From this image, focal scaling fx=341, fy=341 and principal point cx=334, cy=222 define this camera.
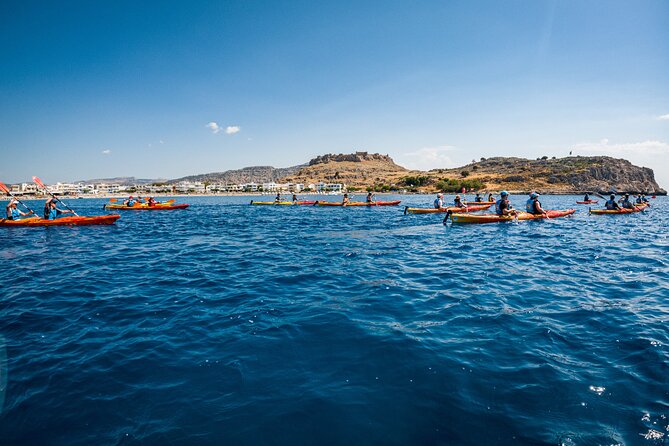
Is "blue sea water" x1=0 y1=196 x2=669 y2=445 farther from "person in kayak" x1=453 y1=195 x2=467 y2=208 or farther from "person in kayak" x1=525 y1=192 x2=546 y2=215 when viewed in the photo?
"person in kayak" x1=453 y1=195 x2=467 y2=208

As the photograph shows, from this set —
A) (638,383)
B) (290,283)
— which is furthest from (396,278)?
(638,383)

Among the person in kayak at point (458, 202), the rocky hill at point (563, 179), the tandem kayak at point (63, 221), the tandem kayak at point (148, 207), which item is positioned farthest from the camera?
the rocky hill at point (563, 179)

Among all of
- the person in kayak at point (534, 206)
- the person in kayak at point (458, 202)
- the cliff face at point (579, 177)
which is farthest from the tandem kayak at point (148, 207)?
the cliff face at point (579, 177)

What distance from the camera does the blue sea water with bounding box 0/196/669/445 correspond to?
4148 millimetres

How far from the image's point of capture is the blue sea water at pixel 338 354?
13.6 feet

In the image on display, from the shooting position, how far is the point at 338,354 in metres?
5.92

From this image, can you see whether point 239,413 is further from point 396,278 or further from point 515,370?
point 396,278

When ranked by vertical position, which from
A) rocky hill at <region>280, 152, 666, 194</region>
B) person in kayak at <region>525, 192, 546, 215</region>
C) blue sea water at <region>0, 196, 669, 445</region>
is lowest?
blue sea water at <region>0, 196, 669, 445</region>

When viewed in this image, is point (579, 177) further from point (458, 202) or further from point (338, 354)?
point (338, 354)

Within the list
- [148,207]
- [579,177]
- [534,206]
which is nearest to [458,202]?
[534,206]

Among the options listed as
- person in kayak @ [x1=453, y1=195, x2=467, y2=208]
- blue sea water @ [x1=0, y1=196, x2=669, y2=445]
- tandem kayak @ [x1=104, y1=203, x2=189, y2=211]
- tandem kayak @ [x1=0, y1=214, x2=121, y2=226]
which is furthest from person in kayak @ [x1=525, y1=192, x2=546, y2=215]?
tandem kayak @ [x1=104, y1=203, x2=189, y2=211]

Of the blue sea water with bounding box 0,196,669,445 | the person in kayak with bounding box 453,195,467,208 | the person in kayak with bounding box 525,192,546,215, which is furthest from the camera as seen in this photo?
the person in kayak with bounding box 453,195,467,208

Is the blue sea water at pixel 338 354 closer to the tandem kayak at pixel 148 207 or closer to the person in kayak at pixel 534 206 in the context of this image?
the person in kayak at pixel 534 206

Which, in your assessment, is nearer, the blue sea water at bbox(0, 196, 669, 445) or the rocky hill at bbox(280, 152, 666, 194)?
the blue sea water at bbox(0, 196, 669, 445)
